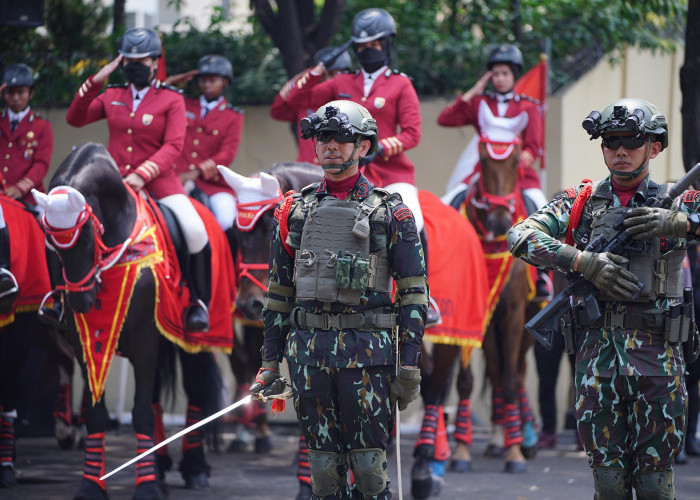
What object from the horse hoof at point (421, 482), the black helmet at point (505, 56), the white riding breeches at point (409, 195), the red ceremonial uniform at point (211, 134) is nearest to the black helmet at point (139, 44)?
the red ceremonial uniform at point (211, 134)

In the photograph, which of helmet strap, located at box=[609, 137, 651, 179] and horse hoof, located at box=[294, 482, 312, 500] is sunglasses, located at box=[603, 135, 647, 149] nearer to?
helmet strap, located at box=[609, 137, 651, 179]

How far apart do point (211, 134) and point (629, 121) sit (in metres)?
5.65

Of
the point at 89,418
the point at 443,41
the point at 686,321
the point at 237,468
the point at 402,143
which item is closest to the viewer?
the point at 686,321

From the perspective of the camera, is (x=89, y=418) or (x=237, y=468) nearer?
(x=89, y=418)

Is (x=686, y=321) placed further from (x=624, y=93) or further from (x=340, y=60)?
(x=624, y=93)

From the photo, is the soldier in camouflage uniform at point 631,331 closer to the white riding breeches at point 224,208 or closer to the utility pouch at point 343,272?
the utility pouch at point 343,272

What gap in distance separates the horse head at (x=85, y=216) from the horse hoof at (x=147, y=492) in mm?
1227

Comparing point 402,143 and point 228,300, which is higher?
point 402,143

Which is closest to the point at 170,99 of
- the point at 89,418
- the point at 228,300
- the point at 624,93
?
the point at 228,300

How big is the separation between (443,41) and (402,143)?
5.27 m

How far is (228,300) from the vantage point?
9.34m

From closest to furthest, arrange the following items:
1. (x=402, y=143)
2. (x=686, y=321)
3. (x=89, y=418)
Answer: (x=686, y=321), (x=89, y=418), (x=402, y=143)

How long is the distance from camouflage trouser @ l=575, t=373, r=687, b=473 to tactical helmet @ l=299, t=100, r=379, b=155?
1.60 meters

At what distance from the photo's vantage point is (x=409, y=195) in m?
8.92
